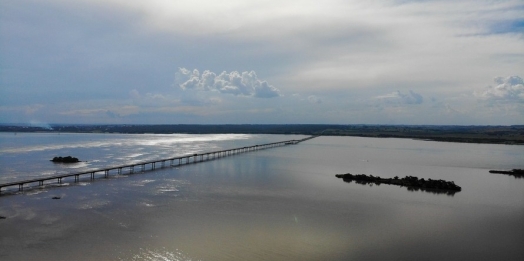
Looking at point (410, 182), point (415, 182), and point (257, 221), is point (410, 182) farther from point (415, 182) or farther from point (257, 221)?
point (257, 221)

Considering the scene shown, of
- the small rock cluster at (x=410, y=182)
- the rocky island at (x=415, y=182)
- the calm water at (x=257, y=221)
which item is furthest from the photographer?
the small rock cluster at (x=410, y=182)

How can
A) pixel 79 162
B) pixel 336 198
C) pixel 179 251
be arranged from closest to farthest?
pixel 179 251 < pixel 336 198 < pixel 79 162

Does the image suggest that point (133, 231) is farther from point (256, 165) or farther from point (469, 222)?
point (256, 165)

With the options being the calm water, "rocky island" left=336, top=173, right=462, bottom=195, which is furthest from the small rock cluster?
the calm water

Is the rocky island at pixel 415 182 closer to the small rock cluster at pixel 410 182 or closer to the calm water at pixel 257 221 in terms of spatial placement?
the small rock cluster at pixel 410 182

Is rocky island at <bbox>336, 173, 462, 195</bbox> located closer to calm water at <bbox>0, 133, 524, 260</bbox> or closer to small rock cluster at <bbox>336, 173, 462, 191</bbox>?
small rock cluster at <bbox>336, 173, 462, 191</bbox>

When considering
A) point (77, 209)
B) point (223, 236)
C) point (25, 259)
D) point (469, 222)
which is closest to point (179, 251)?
point (223, 236)

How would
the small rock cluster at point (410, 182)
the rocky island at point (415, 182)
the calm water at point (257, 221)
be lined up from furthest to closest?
1. the small rock cluster at point (410, 182)
2. the rocky island at point (415, 182)
3. the calm water at point (257, 221)

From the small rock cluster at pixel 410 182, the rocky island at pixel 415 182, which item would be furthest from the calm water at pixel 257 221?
the small rock cluster at pixel 410 182

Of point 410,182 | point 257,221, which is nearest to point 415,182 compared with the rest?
point 410,182
